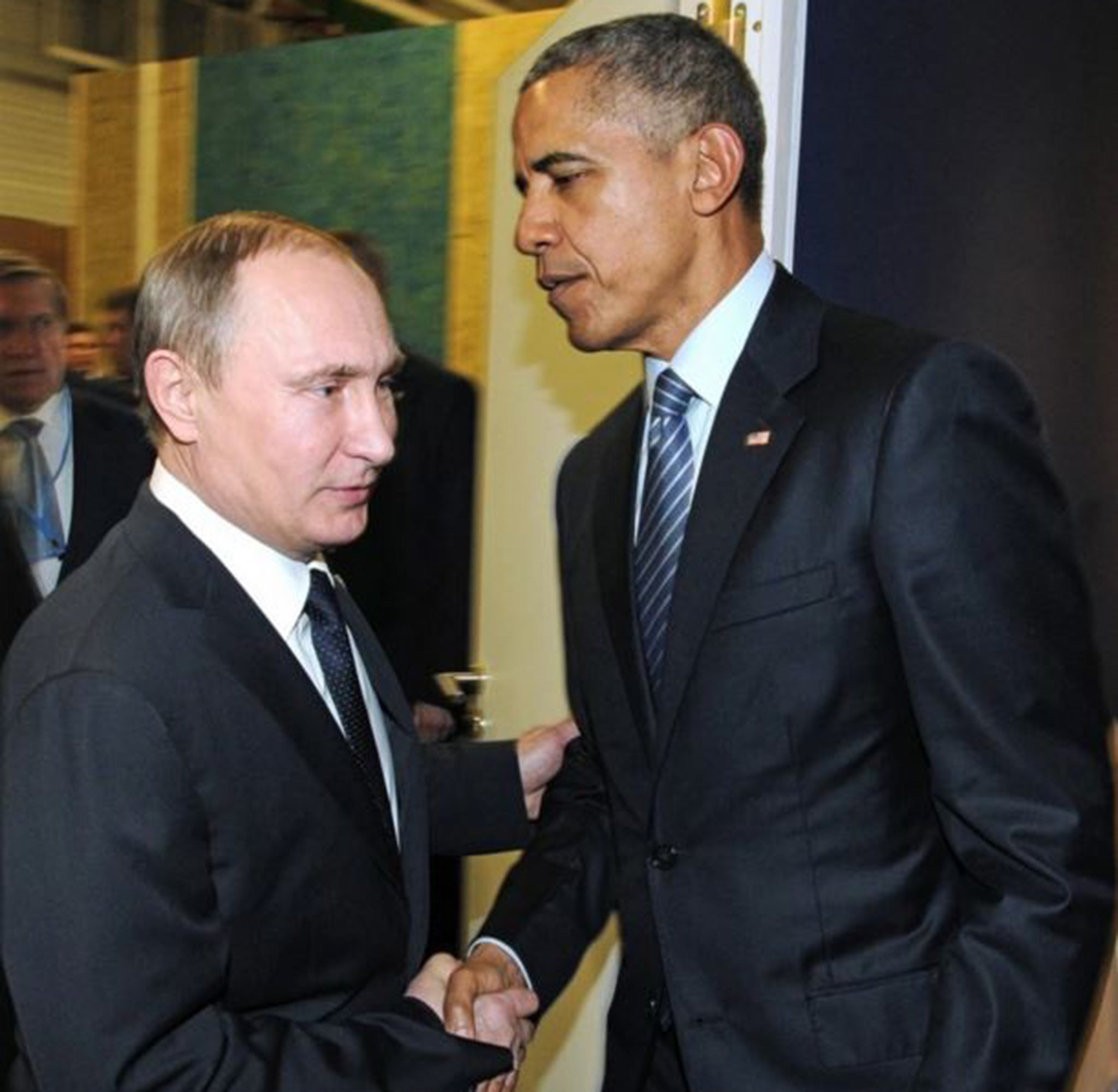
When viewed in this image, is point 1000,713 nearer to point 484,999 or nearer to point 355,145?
point 484,999

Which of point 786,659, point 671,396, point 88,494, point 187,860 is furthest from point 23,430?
point 786,659

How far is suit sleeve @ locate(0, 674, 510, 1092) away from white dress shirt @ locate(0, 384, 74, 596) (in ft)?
4.13

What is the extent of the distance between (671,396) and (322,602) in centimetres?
45

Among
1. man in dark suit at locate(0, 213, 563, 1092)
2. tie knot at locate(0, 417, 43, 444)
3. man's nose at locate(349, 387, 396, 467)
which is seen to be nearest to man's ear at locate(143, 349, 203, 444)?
man in dark suit at locate(0, 213, 563, 1092)

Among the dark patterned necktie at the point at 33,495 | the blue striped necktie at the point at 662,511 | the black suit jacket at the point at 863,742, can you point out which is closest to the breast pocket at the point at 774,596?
the black suit jacket at the point at 863,742

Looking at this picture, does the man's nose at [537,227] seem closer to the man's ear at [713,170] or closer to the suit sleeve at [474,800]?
the man's ear at [713,170]

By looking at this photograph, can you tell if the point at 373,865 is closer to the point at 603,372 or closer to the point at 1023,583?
the point at 1023,583

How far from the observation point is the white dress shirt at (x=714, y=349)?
5.53 ft

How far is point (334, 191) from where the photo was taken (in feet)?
10.8

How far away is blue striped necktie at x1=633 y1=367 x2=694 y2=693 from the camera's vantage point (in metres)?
1.66

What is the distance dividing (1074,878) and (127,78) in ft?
9.21

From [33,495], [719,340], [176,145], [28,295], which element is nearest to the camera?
[719,340]

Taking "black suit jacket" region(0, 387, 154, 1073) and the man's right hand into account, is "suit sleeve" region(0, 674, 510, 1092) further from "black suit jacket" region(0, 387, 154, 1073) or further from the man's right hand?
"black suit jacket" region(0, 387, 154, 1073)

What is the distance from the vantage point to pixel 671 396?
1717 millimetres
